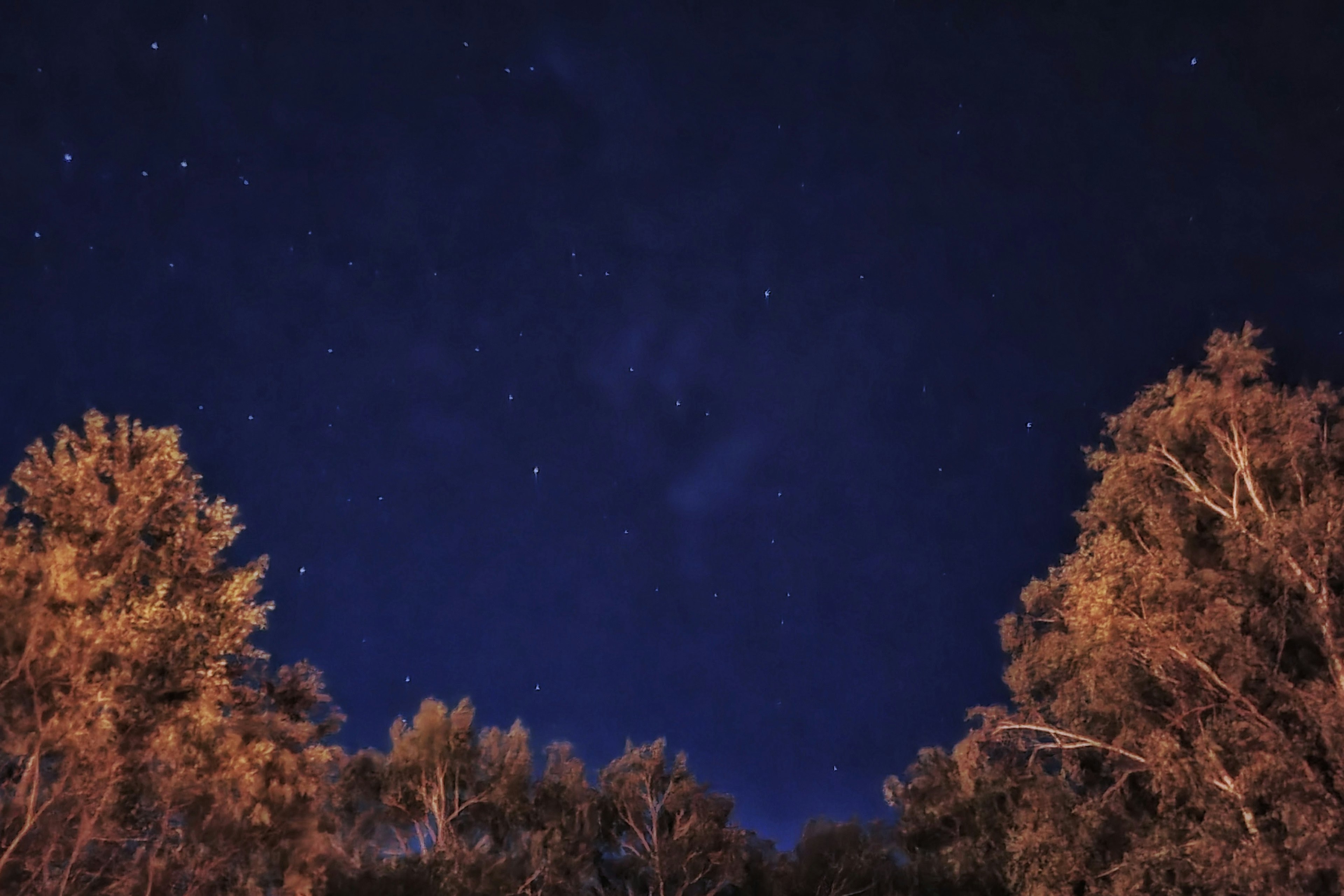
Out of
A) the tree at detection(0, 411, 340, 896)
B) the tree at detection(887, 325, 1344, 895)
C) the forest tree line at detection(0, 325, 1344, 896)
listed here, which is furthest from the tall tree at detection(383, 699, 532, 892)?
the tree at detection(887, 325, 1344, 895)

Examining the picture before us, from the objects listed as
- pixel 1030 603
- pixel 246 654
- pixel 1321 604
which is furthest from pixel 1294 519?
pixel 246 654

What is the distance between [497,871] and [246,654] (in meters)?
14.5

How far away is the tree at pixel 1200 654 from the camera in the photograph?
51.1ft

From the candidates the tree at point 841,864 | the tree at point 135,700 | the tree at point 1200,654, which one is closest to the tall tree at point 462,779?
the tree at point 841,864

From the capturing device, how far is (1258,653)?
16.8m

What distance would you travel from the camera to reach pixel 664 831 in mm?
29625

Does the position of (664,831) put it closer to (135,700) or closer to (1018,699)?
(1018,699)

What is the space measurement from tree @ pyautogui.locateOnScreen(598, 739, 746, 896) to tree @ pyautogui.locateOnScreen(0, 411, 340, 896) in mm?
15249

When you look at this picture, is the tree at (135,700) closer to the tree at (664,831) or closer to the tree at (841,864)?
the tree at (664,831)

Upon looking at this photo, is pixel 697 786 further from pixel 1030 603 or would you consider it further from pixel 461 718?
pixel 1030 603

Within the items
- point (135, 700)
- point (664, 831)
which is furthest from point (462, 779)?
point (135, 700)

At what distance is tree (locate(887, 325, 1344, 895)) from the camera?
15562 mm

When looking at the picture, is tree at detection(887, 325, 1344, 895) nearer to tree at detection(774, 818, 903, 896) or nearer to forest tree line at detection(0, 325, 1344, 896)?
forest tree line at detection(0, 325, 1344, 896)

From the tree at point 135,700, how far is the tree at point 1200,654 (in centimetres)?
1536
